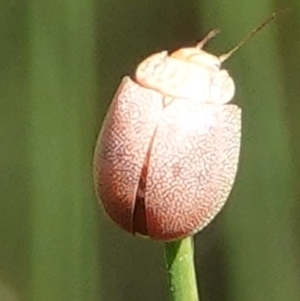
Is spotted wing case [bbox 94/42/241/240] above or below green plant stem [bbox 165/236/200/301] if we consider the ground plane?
above

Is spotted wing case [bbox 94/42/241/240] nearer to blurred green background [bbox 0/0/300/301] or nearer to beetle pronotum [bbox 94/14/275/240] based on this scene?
beetle pronotum [bbox 94/14/275/240]

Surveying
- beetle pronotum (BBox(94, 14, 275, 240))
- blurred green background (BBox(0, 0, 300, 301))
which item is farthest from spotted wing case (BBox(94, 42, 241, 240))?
blurred green background (BBox(0, 0, 300, 301))

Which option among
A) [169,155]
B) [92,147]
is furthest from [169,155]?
[92,147]

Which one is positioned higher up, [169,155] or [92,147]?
[169,155]

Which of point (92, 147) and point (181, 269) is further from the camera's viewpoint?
point (92, 147)

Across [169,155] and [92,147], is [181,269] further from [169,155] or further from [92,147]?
[92,147]

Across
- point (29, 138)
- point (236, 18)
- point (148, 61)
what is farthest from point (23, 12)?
point (148, 61)

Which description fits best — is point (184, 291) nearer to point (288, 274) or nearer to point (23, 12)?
point (288, 274)
